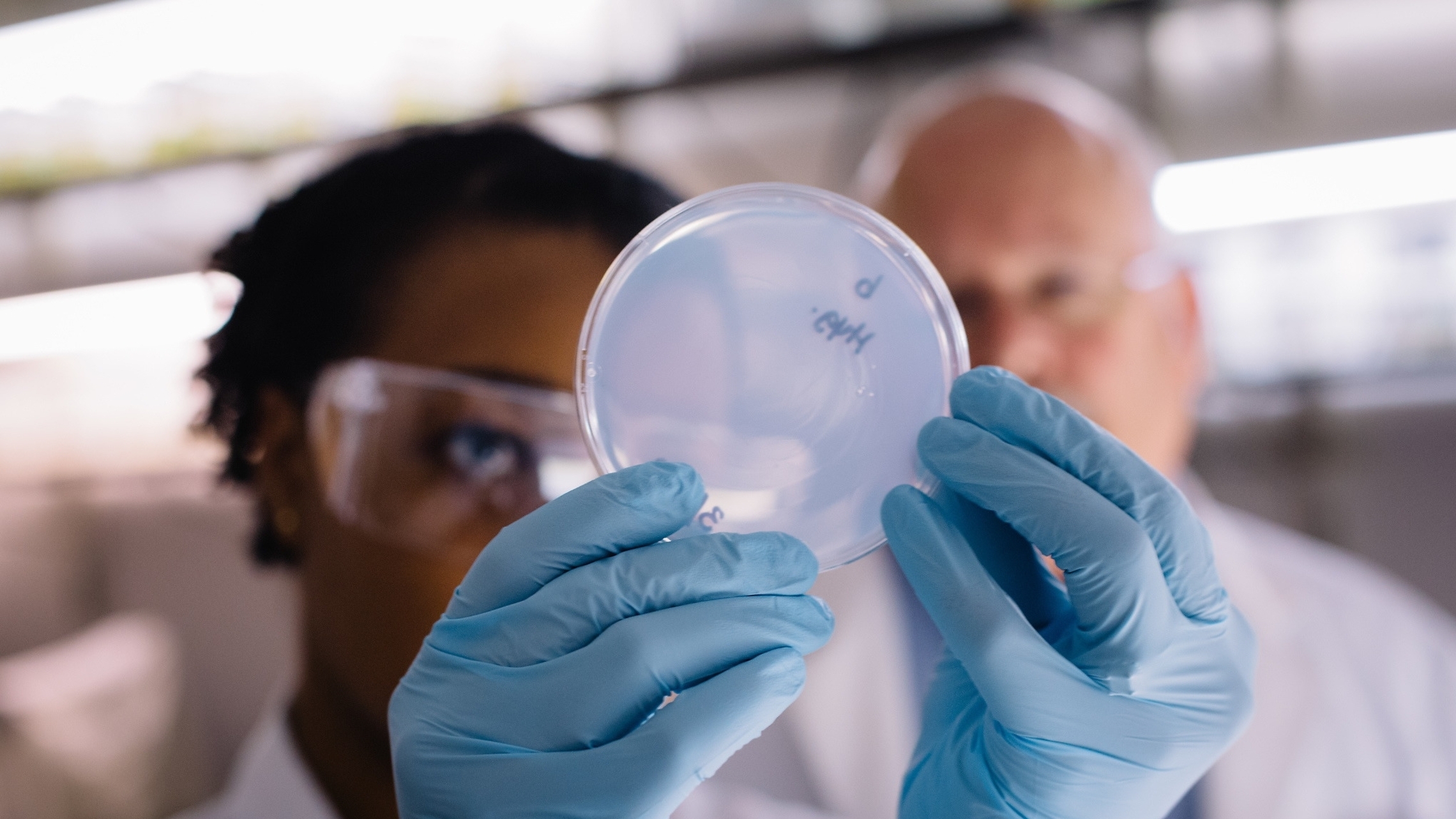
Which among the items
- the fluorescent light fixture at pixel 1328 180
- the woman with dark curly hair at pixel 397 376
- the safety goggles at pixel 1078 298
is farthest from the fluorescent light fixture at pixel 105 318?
the fluorescent light fixture at pixel 1328 180

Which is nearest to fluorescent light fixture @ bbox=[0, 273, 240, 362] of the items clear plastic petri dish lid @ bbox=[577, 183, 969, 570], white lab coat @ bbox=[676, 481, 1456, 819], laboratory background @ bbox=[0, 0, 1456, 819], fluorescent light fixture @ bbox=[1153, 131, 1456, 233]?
laboratory background @ bbox=[0, 0, 1456, 819]

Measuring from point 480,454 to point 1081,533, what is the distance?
2.88ft

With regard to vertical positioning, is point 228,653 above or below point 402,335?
below

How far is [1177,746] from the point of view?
904 millimetres

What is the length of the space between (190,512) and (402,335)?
2.86 meters

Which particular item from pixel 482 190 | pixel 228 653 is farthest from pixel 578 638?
pixel 228 653

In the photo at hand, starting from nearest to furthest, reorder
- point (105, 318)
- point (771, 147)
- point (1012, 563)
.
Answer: point (1012, 563) < point (771, 147) < point (105, 318)

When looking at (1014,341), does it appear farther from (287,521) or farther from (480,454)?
(287,521)

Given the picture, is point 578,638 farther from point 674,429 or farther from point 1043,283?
point 1043,283

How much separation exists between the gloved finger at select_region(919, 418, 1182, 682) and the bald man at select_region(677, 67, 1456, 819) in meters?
1.03

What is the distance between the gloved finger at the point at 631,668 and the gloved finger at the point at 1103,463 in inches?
10.9

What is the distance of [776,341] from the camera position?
82 centimetres

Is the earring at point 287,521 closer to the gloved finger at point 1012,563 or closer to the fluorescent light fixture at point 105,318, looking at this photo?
the gloved finger at point 1012,563

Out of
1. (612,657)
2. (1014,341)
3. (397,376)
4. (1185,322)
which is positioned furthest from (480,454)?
(1185,322)
